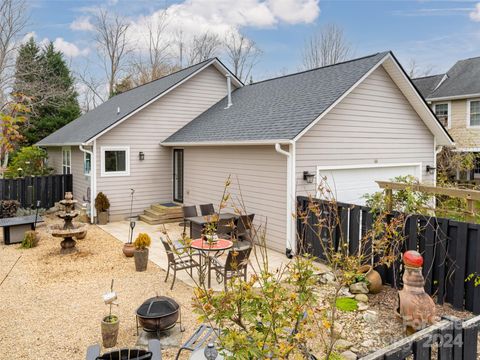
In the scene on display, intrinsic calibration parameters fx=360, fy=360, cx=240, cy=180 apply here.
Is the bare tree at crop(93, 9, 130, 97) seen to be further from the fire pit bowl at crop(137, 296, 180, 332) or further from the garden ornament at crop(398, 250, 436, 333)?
the garden ornament at crop(398, 250, 436, 333)

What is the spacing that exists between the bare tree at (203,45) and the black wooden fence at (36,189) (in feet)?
73.5

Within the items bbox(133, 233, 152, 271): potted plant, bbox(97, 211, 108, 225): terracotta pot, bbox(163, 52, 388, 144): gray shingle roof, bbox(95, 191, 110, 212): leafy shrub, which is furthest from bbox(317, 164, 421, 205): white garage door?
bbox(97, 211, 108, 225): terracotta pot

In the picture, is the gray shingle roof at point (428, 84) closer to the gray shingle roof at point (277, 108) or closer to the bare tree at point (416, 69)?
the bare tree at point (416, 69)

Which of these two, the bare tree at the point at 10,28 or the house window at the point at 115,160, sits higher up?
the bare tree at the point at 10,28

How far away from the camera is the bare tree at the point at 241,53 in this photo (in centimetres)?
3459

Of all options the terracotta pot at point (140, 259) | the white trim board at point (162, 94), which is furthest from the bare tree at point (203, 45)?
the terracotta pot at point (140, 259)

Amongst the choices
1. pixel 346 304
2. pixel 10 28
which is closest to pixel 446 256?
pixel 346 304

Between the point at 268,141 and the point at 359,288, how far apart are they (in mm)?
3957

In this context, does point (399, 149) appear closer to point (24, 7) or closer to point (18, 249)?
point (18, 249)

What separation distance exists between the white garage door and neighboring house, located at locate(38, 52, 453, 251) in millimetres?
31

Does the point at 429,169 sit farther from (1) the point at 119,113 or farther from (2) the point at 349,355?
(1) the point at 119,113

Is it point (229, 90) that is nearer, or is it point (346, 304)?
point (346, 304)

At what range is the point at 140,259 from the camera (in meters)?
7.63

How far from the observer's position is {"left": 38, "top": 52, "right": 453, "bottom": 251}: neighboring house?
902cm
